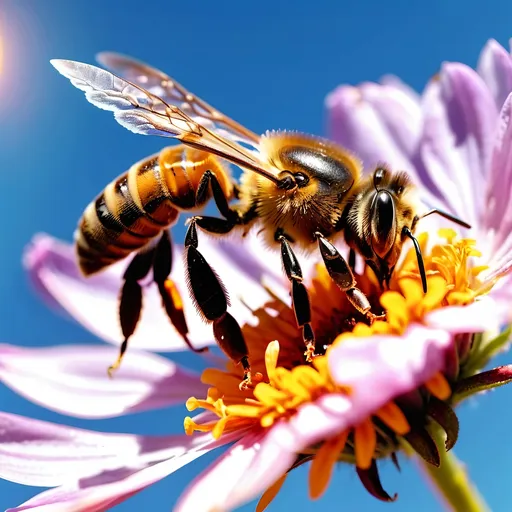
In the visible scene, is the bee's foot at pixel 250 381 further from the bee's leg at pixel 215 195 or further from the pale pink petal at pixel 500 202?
the pale pink petal at pixel 500 202

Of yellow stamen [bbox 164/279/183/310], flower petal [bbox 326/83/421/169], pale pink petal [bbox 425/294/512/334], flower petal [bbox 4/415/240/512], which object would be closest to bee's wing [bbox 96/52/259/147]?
yellow stamen [bbox 164/279/183/310]

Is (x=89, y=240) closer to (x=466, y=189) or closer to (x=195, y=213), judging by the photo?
(x=195, y=213)

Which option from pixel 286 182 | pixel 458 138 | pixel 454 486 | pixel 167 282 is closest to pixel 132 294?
pixel 167 282

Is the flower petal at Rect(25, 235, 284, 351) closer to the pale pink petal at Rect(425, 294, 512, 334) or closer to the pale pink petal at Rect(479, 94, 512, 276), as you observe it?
the pale pink petal at Rect(479, 94, 512, 276)

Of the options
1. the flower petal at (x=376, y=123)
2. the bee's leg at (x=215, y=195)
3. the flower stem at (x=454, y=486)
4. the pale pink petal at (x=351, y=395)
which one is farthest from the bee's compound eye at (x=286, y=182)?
the flower petal at (x=376, y=123)

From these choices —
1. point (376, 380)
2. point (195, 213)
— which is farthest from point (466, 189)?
point (376, 380)

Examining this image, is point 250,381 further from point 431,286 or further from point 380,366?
point 380,366
